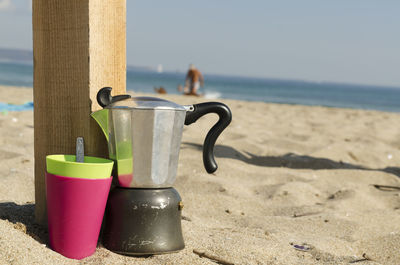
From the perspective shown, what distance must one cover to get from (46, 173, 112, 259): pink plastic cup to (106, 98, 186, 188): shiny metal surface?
96 mm

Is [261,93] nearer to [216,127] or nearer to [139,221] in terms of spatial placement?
[216,127]

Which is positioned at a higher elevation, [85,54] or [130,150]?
[85,54]

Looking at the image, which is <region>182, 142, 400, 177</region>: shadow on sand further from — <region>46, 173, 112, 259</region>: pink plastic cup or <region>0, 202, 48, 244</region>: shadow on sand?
<region>46, 173, 112, 259</region>: pink plastic cup

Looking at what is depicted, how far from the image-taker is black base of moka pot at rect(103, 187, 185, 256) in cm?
170

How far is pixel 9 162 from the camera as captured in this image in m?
3.11

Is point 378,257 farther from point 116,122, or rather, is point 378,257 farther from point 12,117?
point 12,117

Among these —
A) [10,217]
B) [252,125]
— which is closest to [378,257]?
[10,217]

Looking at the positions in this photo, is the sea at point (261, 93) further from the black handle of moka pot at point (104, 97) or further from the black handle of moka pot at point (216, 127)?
the black handle of moka pot at point (104, 97)

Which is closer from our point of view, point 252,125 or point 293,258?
point 293,258

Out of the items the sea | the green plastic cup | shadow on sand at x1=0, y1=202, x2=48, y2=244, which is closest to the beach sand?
shadow on sand at x1=0, y1=202, x2=48, y2=244

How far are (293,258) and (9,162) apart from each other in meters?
2.04

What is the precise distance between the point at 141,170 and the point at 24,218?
0.63 m

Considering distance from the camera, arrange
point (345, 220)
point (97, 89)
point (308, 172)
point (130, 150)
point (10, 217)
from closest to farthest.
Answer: point (130, 150) < point (97, 89) < point (10, 217) < point (345, 220) < point (308, 172)

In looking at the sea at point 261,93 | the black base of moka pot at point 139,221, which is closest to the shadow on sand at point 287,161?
the black base of moka pot at point 139,221
